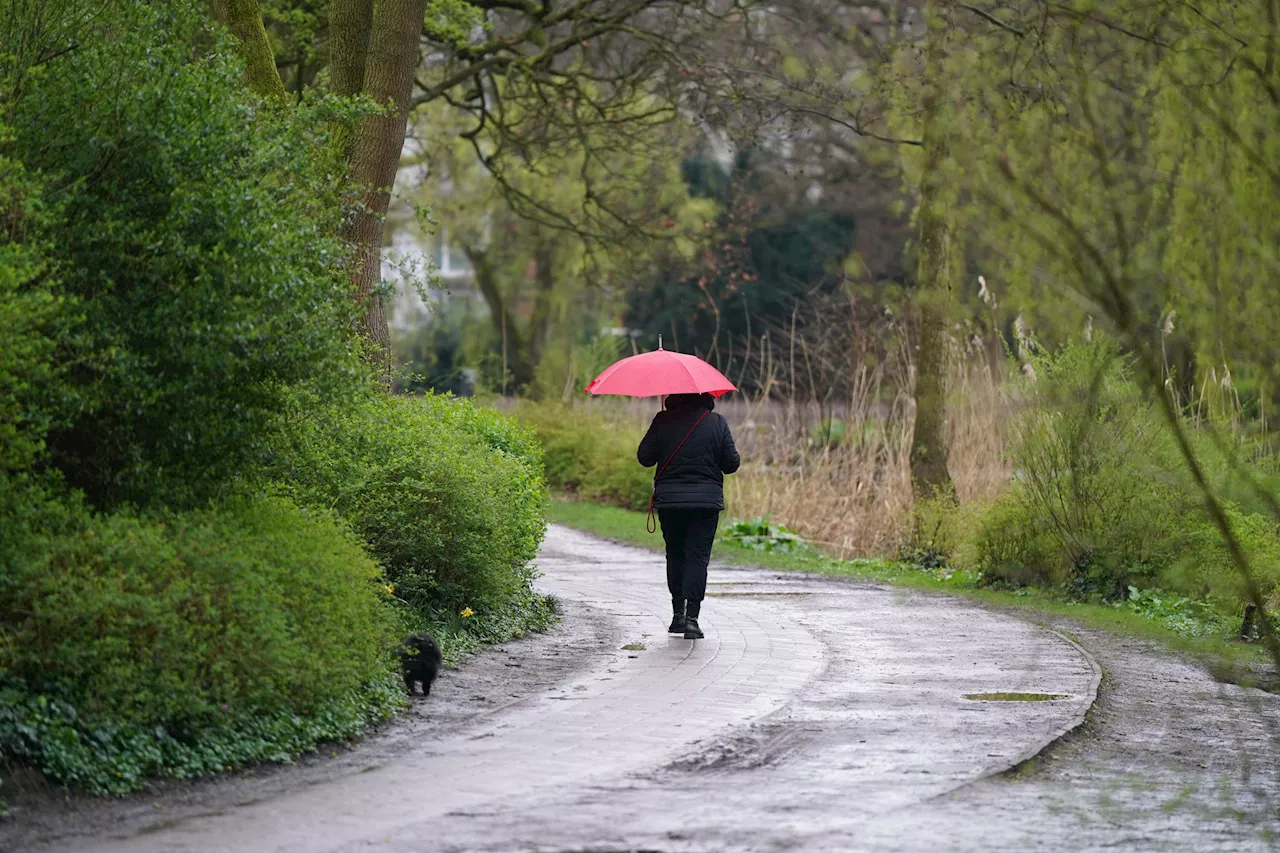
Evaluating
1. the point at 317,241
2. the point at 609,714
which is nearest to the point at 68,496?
→ the point at 317,241

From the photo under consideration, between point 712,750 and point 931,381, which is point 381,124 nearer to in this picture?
point 712,750

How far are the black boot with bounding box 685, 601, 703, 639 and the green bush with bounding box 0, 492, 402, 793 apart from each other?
4081 mm

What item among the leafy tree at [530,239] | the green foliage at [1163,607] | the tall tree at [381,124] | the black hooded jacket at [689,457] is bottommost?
the green foliage at [1163,607]

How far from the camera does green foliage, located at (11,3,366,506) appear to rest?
26.2 feet

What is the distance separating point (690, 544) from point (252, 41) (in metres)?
5.42

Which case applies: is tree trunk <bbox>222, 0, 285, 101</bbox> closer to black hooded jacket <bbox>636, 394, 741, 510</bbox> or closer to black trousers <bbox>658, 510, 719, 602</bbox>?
black hooded jacket <bbox>636, 394, 741, 510</bbox>

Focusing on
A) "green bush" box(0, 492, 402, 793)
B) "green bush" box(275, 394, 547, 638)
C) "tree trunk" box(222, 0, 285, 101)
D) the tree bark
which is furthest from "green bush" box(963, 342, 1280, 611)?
"green bush" box(0, 492, 402, 793)

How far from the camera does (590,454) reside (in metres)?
29.5

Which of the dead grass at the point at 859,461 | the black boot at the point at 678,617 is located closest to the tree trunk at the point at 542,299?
the dead grass at the point at 859,461

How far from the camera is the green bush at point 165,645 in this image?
677cm

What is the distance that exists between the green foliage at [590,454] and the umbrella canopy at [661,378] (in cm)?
1433

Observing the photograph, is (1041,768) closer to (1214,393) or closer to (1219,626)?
(1219,626)

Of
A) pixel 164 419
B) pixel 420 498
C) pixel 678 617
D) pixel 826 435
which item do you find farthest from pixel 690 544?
pixel 826 435

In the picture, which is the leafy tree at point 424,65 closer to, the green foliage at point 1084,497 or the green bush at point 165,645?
the green bush at point 165,645
